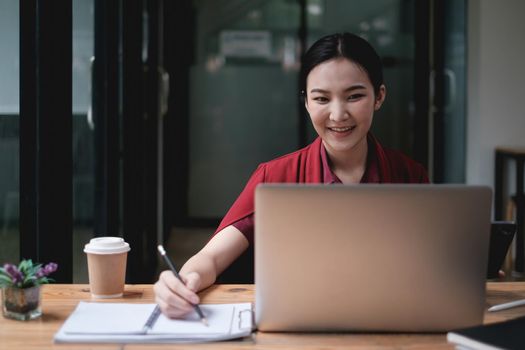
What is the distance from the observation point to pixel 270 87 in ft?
18.9

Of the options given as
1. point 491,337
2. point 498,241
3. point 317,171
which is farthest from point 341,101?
point 491,337

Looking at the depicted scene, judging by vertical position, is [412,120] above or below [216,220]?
above

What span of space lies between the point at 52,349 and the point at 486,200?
0.68m

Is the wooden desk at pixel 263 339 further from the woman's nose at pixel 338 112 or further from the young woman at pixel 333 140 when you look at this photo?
the woman's nose at pixel 338 112

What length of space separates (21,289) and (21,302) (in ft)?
0.07

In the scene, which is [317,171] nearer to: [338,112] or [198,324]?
[338,112]

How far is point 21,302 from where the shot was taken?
117 cm

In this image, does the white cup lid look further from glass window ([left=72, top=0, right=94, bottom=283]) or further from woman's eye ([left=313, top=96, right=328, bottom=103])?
glass window ([left=72, top=0, right=94, bottom=283])

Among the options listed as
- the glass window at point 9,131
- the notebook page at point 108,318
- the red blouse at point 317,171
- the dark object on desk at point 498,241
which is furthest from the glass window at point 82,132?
the dark object on desk at point 498,241

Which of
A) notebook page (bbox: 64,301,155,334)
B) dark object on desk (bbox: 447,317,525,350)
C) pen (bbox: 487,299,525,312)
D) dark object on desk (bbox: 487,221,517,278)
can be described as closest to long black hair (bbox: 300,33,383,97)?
dark object on desk (bbox: 487,221,517,278)

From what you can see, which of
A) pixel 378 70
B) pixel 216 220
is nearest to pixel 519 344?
pixel 378 70

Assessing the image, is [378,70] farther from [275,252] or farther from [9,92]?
[9,92]

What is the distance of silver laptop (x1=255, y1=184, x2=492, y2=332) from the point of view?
1019 mm

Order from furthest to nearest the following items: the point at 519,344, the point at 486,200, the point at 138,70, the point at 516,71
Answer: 1. the point at 516,71
2. the point at 138,70
3. the point at 486,200
4. the point at 519,344
